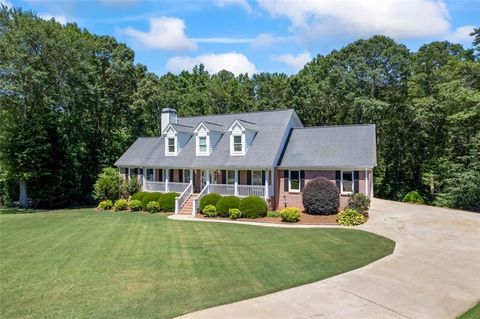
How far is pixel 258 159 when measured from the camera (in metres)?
26.5

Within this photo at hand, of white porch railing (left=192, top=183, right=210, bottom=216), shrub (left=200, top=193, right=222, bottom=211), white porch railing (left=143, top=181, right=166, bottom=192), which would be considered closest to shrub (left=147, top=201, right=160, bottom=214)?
white porch railing (left=143, top=181, right=166, bottom=192)

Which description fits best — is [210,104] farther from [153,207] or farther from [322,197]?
[322,197]

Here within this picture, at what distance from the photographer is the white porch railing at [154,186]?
31228mm

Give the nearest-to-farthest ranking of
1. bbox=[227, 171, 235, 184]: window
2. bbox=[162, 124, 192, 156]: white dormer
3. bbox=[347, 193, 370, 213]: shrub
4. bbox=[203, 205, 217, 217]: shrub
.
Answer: bbox=[347, 193, 370, 213]: shrub → bbox=[203, 205, 217, 217]: shrub → bbox=[227, 171, 235, 184]: window → bbox=[162, 124, 192, 156]: white dormer

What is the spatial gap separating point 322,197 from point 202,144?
36.3 ft

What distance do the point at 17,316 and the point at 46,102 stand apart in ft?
93.5

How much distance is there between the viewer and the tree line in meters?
30.9

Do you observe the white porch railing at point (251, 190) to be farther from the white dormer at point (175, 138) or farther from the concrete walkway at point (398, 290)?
the concrete walkway at point (398, 290)

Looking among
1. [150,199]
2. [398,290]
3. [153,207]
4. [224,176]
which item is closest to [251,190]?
[224,176]

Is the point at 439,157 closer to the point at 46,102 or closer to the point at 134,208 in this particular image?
the point at 134,208

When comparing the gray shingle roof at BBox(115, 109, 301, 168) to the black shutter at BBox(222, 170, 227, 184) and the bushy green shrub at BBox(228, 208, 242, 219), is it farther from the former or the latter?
the bushy green shrub at BBox(228, 208, 242, 219)

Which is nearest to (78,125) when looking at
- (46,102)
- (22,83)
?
(46,102)

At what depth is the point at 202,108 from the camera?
4803cm

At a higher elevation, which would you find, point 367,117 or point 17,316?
point 367,117
